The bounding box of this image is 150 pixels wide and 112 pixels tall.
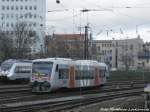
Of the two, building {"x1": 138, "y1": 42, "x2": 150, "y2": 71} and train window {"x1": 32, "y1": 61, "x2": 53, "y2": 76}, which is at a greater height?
building {"x1": 138, "y1": 42, "x2": 150, "y2": 71}

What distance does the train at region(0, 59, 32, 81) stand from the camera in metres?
53.8

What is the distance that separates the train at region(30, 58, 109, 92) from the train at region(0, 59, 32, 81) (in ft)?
33.9

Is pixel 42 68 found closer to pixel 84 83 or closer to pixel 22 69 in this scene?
pixel 84 83

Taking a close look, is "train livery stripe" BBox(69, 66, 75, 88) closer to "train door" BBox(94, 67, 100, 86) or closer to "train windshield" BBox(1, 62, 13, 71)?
"train door" BBox(94, 67, 100, 86)

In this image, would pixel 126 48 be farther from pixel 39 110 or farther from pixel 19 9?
pixel 39 110

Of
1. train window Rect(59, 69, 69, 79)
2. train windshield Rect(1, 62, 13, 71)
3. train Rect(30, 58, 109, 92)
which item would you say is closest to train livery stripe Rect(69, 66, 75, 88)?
train Rect(30, 58, 109, 92)

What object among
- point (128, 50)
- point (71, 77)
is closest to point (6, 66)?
point (71, 77)

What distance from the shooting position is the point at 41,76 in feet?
130

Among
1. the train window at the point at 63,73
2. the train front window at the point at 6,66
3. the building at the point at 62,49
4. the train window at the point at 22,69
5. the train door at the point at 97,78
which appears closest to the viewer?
the train window at the point at 63,73

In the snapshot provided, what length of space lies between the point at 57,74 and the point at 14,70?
14837 millimetres

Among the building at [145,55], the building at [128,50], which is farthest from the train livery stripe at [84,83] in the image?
the building at [128,50]

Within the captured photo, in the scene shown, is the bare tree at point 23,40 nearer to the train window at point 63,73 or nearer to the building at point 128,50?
the train window at point 63,73

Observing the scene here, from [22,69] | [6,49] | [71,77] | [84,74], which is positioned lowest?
[71,77]

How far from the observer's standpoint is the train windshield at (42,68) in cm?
3938
